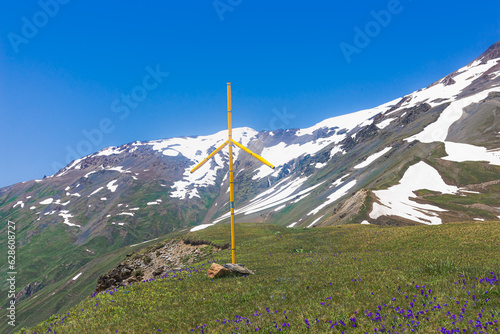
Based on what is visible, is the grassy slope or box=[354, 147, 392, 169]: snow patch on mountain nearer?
the grassy slope

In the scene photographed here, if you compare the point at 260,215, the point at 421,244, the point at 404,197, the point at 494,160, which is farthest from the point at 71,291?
the point at 494,160

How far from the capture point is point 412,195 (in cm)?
7419

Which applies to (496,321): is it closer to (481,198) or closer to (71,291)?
(481,198)

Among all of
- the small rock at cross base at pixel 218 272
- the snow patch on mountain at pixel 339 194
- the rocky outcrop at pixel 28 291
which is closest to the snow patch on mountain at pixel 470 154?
the snow patch on mountain at pixel 339 194

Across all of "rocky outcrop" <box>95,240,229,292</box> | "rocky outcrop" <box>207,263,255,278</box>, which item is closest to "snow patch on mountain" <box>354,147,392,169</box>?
"rocky outcrop" <box>95,240,229,292</box>

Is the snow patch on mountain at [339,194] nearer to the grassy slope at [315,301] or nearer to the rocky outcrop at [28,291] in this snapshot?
the grassy slope at [315,301]

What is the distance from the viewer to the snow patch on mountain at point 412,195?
2325 inches

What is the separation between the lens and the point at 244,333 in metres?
9.02

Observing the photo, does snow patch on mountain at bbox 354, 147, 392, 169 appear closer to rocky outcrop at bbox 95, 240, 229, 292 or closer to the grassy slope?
rocky outcrop at bbox 95, 240, 229, 292

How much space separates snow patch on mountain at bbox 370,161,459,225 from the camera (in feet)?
194

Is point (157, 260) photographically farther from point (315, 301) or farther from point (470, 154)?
point (470, 154)

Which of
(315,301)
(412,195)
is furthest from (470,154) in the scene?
(315,301)

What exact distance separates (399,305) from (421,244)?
1834 centimetres

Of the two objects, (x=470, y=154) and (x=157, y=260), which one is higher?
(x=157, y=260)
